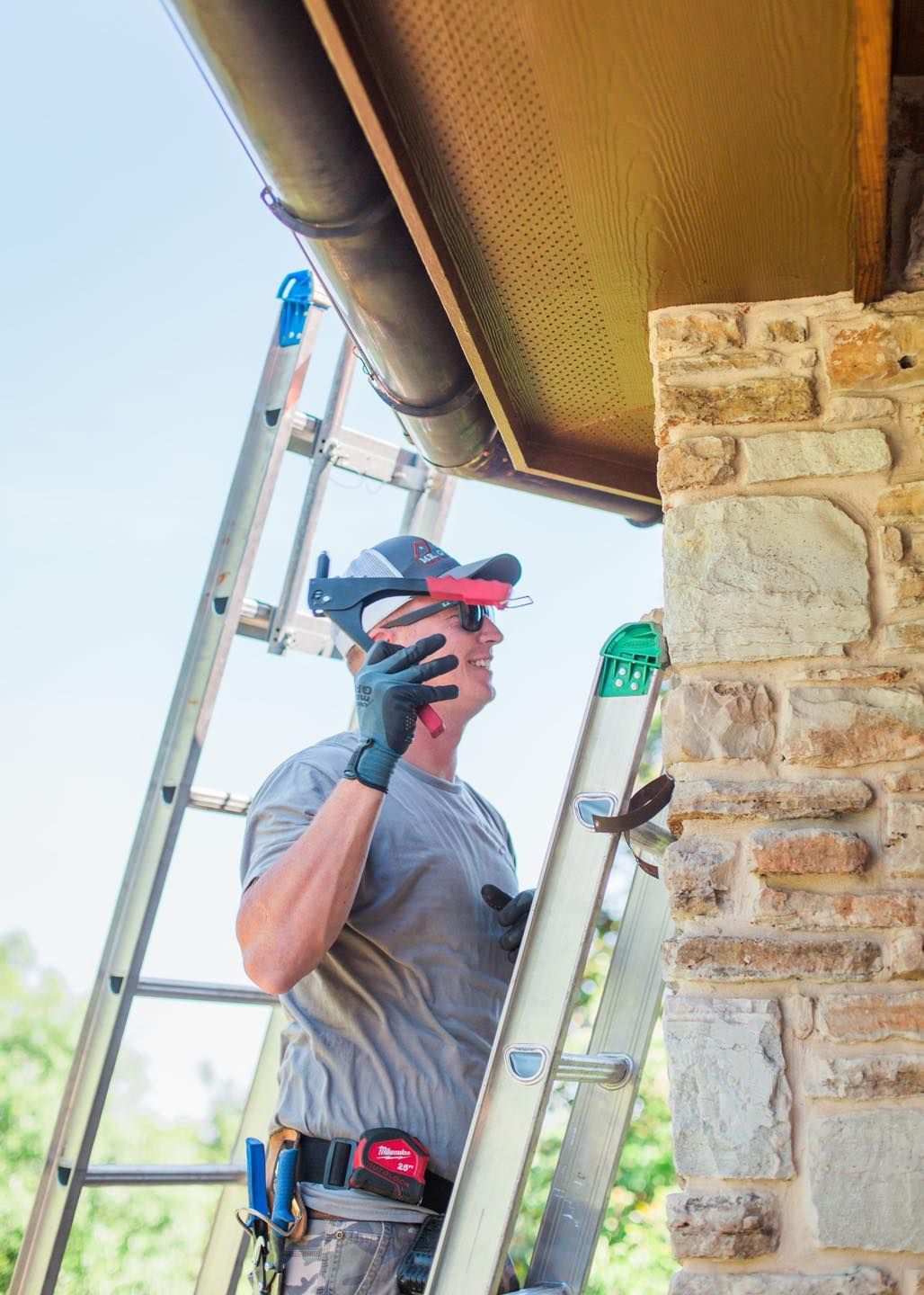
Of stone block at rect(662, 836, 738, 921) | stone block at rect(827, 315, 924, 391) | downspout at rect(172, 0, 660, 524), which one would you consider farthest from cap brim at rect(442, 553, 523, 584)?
stone block at rect(662, 836, 738, 921)

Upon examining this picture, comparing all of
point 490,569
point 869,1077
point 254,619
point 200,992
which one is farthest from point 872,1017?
point 254,619

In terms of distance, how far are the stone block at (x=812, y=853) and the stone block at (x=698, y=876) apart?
0.16ft

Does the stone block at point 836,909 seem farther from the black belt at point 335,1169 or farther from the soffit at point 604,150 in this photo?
the soffit at point 604,150

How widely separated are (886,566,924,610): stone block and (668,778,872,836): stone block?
0.31 m

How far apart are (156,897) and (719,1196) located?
2.39m

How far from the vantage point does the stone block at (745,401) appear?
7.16 ft

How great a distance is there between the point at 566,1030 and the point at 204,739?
6.57 ft

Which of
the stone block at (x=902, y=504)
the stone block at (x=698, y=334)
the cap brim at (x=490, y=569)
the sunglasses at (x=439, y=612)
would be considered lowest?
the sunglasses at (x=439, y=612)

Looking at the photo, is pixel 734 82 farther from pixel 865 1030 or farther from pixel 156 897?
pixel 156 897

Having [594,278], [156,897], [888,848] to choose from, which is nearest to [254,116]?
[594,278]

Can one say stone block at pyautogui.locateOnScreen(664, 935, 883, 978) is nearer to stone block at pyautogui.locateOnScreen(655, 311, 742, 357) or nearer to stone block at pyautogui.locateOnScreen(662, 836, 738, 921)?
Answer: stone block at pyautogui.locateOnScreen(662, 836, 738, 921)

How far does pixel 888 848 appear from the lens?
1927mm

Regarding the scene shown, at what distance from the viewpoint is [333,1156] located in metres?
2.24

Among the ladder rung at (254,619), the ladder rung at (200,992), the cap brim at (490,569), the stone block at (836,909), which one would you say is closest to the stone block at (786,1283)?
the stone block at (836,909)
